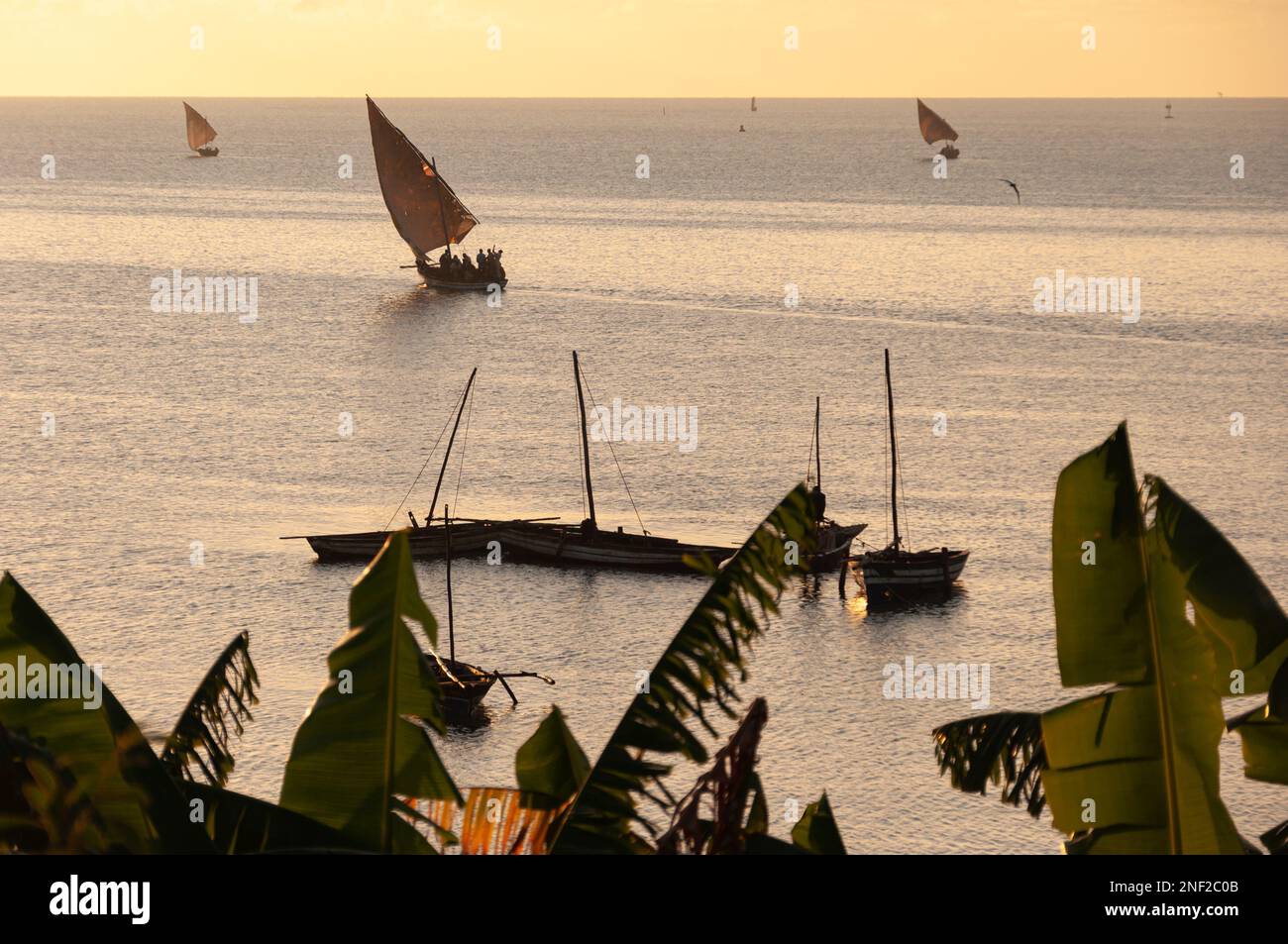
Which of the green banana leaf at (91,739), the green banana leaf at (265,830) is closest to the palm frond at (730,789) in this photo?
the green banana leaf at (265,830)

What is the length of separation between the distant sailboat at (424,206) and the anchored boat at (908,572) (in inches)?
3097

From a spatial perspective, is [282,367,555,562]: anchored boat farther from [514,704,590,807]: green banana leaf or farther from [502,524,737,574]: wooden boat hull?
[514,704,590,807]: green banana leaf

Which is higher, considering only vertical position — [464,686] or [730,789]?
[730,789]

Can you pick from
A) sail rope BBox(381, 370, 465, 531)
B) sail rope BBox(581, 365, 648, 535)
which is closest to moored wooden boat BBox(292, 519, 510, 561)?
sail rope BBox(381, 370, 465, 531)

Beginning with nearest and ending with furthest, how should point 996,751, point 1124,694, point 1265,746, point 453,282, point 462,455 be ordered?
point 1124,694 → point 996,751 → point 1265,746 → point 462,455 → point 453,282

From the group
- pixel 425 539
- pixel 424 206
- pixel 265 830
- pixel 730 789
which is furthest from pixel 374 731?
pixel 424 206

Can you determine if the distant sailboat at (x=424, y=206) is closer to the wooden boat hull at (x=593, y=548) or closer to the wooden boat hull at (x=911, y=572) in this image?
the wooden boat hull at (x=593, y=548)

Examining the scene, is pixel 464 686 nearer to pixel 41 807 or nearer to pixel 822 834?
pixel 822 834

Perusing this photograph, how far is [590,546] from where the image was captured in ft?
202

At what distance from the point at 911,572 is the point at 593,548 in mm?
12605

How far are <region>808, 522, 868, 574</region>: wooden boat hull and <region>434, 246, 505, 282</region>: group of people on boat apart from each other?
74.2 meters

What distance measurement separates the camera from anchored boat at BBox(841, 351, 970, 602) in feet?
184

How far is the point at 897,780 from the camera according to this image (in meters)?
41.9
